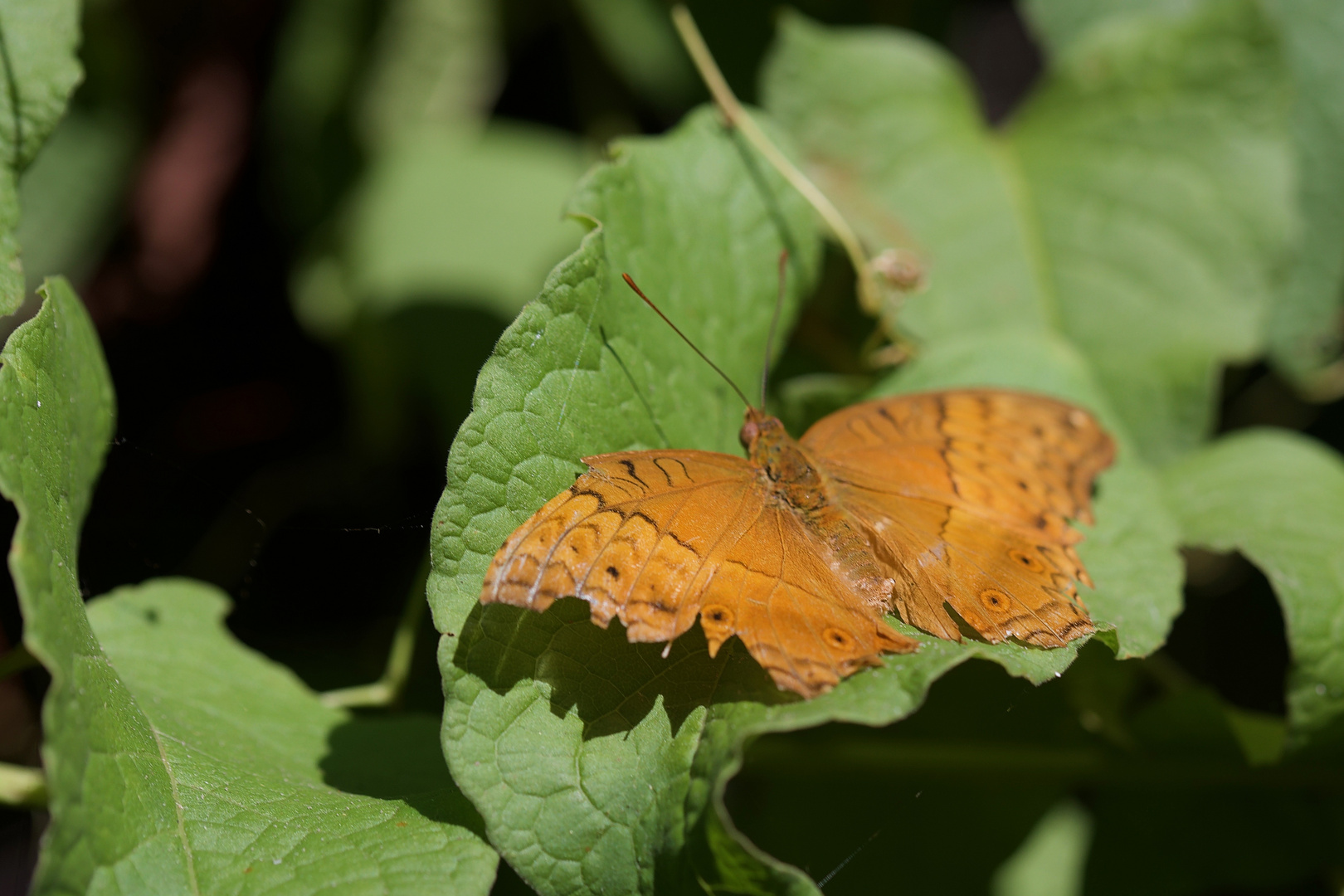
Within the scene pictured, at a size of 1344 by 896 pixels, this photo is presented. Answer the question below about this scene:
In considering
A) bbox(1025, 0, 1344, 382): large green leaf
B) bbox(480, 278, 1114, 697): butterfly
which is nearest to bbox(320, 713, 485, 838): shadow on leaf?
bbox(480, 278, 1114, 697): butterfly

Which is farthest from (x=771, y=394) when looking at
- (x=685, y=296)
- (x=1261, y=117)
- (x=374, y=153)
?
(x=374, y=153)

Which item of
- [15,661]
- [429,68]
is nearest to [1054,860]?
[15,661]

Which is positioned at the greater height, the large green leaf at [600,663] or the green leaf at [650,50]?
the green leaf at [650,50]

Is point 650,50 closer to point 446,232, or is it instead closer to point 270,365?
point 446,232

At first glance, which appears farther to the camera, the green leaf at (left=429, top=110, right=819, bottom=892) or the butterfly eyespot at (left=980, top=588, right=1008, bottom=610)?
the butterfly eyespot at (left=980, top=588, right=1008, bottom=610)

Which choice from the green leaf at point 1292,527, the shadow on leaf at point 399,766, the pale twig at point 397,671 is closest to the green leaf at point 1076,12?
the green leaf at point 1292,527

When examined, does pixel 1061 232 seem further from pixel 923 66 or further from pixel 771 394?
pixel 771 394

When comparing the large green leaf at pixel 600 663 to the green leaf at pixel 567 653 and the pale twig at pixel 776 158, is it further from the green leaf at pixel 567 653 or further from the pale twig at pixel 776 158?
the pale twig at pixel 776 158

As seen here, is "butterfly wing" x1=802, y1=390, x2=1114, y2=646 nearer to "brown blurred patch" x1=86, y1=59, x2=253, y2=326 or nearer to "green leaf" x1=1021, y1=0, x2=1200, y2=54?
"green leaf" x1=1021, y1=0, x2=1200, y2=54
